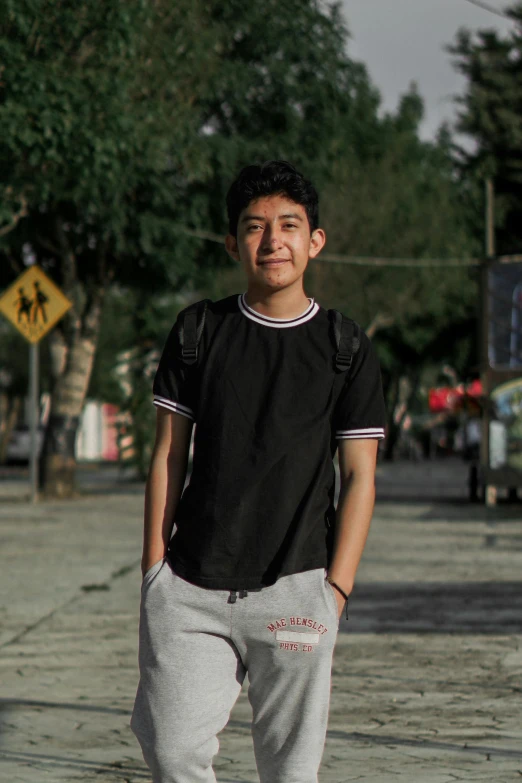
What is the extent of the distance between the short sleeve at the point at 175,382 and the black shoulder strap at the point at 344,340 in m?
0.35

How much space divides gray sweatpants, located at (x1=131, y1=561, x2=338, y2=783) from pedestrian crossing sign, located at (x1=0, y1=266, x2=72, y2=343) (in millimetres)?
17588

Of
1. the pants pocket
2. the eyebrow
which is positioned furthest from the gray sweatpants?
the eyebrow

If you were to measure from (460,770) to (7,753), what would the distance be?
172 cm

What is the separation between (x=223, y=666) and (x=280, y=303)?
84cm

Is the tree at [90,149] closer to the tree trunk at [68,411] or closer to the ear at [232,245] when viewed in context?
the tree trunk at [68,411]

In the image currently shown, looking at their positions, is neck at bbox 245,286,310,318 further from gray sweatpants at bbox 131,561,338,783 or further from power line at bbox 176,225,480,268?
power line at bbox 176,225,480,268

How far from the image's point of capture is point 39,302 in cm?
2100

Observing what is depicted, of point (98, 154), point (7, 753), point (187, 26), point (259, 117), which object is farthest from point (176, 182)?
point (7, 753)

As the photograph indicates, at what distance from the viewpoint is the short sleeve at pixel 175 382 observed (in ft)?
11.7

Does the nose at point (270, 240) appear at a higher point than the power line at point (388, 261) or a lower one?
lower

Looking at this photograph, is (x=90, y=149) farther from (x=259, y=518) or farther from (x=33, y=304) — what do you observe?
(x=259, y=518)

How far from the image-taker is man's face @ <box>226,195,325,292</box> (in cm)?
360

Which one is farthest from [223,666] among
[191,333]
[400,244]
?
[400,244]

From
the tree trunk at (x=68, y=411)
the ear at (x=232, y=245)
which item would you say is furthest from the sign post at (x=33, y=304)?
the ear at (x=232, y=245)
